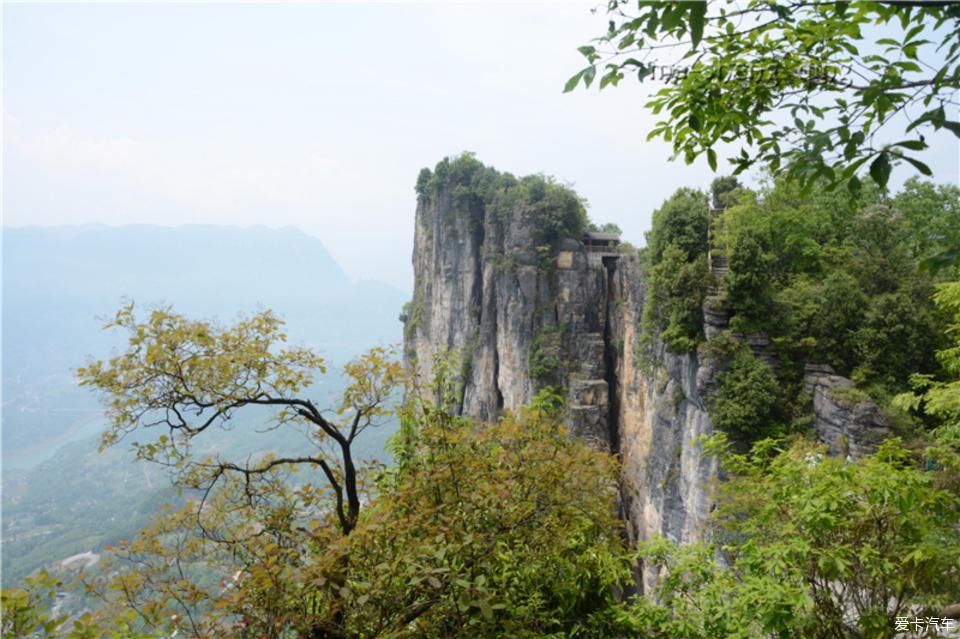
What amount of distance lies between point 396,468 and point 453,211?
28677mm

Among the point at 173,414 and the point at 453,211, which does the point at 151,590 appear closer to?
the point at 173,414

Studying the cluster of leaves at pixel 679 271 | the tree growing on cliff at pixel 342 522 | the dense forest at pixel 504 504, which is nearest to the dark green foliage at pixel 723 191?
the cluster of leaves at pixel 679 271

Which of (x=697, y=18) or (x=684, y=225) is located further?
(x=684, y=225)

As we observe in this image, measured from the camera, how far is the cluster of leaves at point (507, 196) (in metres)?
26.9

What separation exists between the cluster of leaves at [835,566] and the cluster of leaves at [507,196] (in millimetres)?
22811

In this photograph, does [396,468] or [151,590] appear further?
[396,468]

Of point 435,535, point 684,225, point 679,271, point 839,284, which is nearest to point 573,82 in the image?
point 435,535

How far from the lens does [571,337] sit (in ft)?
85.6

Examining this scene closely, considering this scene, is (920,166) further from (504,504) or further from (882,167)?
(504,504)

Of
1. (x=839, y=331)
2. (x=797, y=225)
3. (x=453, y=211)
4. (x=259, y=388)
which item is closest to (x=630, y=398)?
(x=797, y=225)

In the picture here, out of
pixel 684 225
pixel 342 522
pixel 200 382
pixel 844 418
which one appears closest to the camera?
pixel 200 382

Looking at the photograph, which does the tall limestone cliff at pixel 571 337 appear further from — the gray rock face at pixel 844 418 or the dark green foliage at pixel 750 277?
the dark green foliage at pixel 750 277

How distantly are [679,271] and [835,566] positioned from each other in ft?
39.2

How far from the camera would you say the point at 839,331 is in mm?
12281
